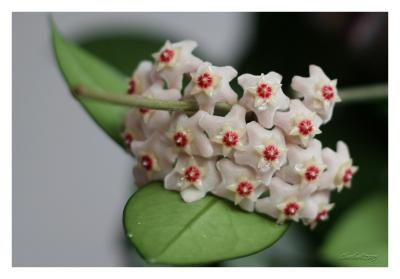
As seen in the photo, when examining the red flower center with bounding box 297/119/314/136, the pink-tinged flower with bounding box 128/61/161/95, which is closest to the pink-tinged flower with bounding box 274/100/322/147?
the red flower center with bounding box 297/119/314/136

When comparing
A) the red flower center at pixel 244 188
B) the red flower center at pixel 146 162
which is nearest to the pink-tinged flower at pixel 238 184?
the red flower center at pixel 244 188

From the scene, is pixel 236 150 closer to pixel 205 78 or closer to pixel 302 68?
pixel 205 78

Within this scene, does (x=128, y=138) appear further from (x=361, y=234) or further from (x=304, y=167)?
(x=361, y=234)

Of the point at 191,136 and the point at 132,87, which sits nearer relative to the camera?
the point at 191,136

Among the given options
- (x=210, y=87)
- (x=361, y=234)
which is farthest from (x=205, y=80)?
(x=361, y=234)
